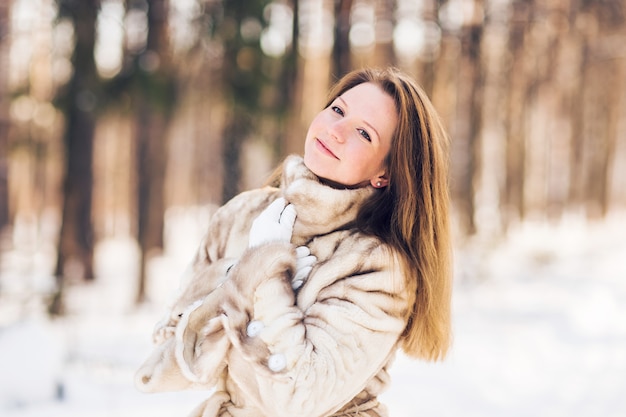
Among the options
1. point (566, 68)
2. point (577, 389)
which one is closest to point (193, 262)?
point (577, 389)

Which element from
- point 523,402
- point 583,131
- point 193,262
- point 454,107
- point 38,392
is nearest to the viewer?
point 193,262

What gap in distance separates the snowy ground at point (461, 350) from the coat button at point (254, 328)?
8.91ft

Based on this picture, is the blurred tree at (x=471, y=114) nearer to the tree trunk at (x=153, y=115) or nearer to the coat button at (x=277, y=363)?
the tree trunk at (x=153, y=115)

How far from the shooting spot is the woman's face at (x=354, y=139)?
90.3 inches

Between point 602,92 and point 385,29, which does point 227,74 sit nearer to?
point 385,29

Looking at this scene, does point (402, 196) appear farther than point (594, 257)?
No

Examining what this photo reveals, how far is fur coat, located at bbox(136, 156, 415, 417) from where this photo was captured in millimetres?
2045

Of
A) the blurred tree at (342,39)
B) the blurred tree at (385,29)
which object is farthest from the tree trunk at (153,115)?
the blurred tree at (385,29)

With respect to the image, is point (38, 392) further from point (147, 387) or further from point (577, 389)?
point (577, 389)

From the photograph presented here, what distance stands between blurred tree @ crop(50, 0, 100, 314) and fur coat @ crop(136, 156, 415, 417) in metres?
8.26

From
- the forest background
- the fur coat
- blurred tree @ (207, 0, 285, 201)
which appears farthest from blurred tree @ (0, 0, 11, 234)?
the fur coat

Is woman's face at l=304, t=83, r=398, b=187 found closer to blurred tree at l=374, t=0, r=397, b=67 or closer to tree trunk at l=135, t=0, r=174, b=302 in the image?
tree trunk at l=135, t=0, r=174, b=302

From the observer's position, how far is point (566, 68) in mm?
25297

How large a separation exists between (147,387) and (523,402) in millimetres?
5015
